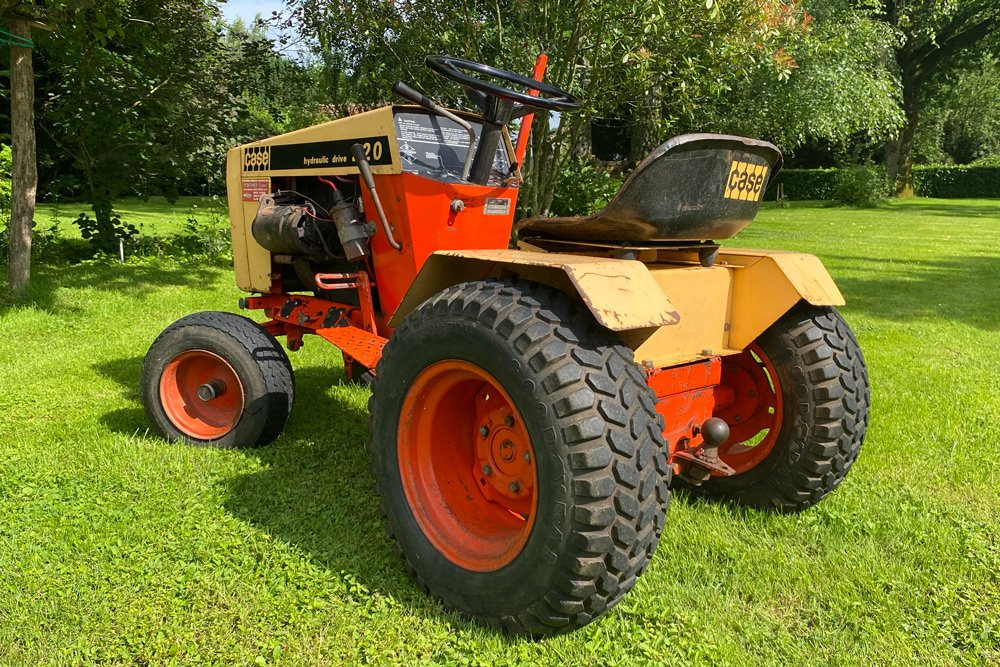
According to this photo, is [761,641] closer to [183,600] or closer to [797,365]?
[797,365]

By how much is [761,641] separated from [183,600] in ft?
6.09

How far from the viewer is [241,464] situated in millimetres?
3393

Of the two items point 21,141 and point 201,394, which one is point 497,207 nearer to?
point 201,394

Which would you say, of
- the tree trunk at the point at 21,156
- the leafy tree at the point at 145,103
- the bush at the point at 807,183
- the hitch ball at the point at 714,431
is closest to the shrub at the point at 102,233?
the leafy tree at the point at 145,103

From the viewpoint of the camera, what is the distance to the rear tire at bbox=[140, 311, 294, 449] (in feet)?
11.5

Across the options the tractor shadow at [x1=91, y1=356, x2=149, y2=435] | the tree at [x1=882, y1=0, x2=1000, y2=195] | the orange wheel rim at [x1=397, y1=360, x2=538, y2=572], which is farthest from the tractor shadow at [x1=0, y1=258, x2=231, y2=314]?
the tree at [x1=882, y1=0, x2=1000, y2=195]

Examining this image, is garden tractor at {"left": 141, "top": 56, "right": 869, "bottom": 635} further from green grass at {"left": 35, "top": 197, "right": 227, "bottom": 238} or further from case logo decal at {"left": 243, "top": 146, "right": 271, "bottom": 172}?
green grass at {"left": 35, "top": 197, "right": 227, "bottom": 238}

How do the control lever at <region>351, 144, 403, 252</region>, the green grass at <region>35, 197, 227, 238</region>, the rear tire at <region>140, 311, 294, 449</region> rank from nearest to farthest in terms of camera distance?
the control lever at <region>351, 144, 403, 252</region>
the rear tire at <region>140, 311, 294, 449</region>
the green grass at <region>35, 197, 227, 238</region>

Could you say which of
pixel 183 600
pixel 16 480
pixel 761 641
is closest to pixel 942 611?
pixel 761 641

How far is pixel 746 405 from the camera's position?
125 inches

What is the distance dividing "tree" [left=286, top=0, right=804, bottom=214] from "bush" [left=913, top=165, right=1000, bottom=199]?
31238mm

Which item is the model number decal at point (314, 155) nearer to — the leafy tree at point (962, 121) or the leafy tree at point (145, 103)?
the leafy tree at point (145, 103)

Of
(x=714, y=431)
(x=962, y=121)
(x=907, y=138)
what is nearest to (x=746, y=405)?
(x=714, y=431)

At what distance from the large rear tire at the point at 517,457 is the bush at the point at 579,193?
818 centimetres
